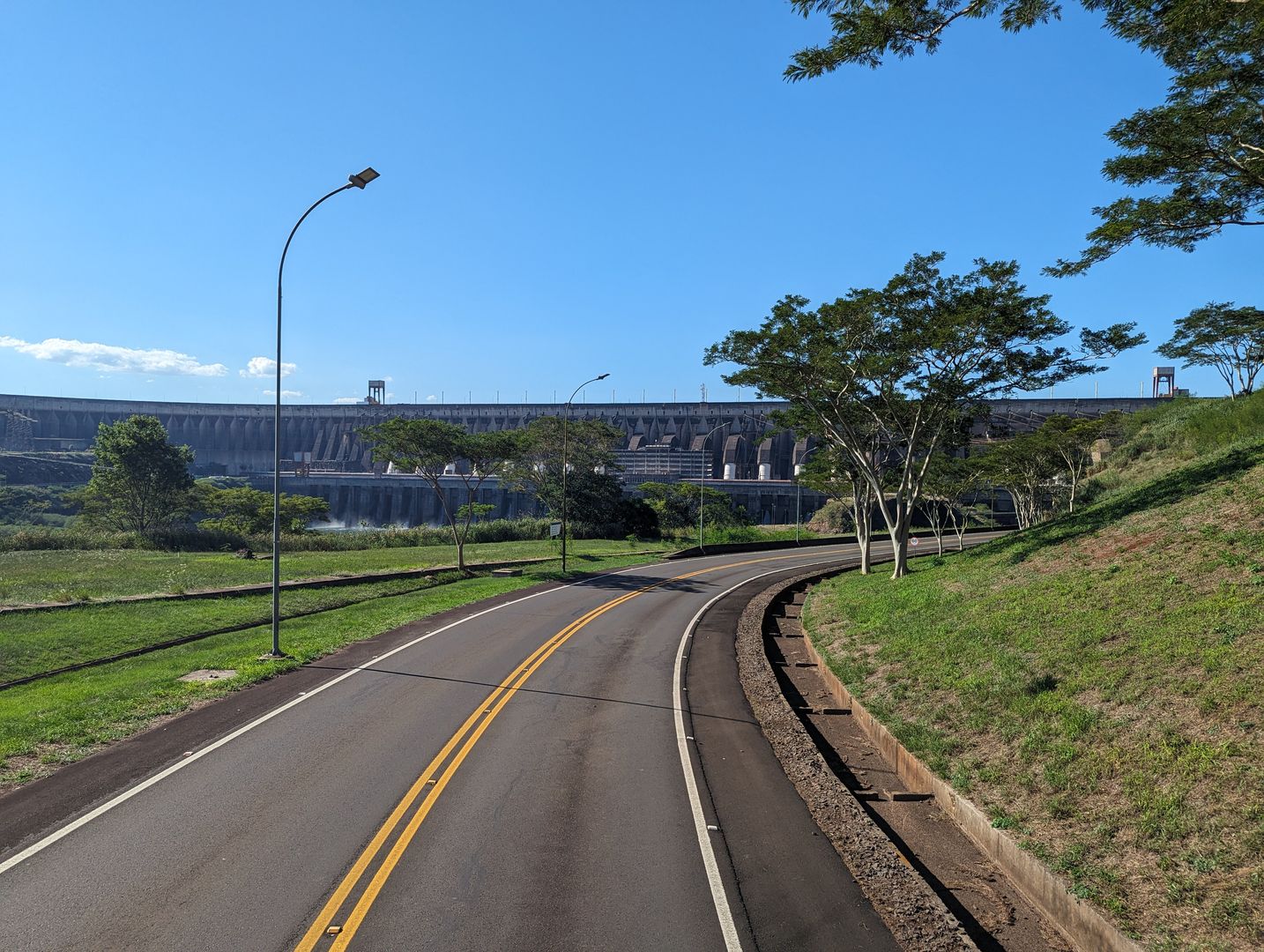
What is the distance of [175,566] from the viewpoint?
128 feet

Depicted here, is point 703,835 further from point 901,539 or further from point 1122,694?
point 901,539

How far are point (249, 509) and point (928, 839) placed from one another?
71.9 m

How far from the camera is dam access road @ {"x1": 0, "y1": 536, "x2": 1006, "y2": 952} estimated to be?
22.7ft

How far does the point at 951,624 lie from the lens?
59.6 ft

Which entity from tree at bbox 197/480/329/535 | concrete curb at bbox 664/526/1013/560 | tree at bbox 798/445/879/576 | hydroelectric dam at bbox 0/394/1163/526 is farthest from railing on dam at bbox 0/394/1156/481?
tree at bbox 798/445/879/576

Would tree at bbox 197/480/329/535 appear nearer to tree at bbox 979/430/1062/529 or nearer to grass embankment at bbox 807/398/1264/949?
tree at bbox 979/430/1062/529

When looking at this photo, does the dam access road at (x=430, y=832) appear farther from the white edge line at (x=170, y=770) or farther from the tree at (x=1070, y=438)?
the tree at (x=1070, y=438)

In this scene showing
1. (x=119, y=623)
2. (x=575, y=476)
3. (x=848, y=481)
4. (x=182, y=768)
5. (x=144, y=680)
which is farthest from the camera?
(x=575, y=476)

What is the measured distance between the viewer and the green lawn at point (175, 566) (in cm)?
2841

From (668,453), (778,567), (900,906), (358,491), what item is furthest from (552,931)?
(358,491)

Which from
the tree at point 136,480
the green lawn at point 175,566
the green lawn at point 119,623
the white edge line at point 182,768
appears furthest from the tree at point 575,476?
the white edge line at point 182,768

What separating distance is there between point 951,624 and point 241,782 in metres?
15.4

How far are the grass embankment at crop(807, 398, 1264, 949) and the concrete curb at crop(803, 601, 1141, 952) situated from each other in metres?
0.19

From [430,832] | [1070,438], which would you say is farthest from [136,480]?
[1070,438]
